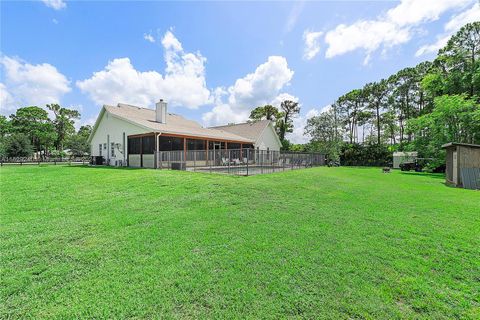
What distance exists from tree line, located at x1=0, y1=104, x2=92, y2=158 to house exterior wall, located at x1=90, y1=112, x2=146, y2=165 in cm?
1691

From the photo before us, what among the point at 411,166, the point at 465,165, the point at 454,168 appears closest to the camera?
the point at 465,165

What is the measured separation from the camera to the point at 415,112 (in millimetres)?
32094

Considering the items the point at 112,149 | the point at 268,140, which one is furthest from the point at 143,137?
the point at 268,140

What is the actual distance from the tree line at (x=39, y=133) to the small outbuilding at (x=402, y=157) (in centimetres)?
4405

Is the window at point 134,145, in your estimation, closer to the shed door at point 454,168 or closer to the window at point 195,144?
the window at point 195,144

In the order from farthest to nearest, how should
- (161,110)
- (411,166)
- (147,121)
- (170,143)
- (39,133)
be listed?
(39,133), (411,166), (161,110), (147,121), (170,143)

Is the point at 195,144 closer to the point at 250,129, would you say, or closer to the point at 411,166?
the point at 250,129

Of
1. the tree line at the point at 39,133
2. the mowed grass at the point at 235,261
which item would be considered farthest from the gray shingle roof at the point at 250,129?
the tree line at the point at 39,133

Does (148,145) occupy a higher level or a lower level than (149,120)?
lower

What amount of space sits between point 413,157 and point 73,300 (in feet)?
94.2

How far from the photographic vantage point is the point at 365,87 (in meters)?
35.5

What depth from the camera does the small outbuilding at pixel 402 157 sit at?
2273 centimetres

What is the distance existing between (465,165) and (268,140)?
1731cm

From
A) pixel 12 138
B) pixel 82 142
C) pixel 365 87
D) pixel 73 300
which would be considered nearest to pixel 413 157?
pixel 365 87
